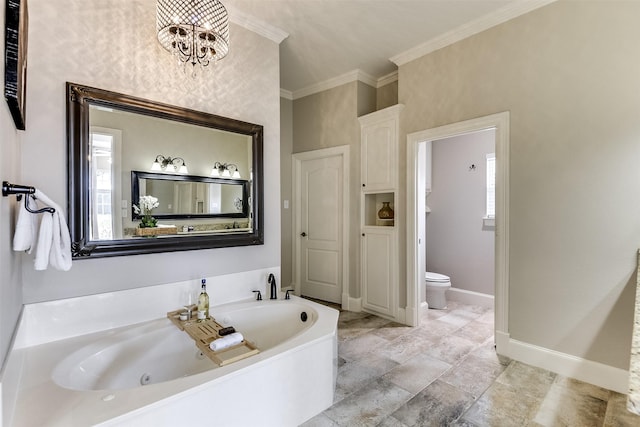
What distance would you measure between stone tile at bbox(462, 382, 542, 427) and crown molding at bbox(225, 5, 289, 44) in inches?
123

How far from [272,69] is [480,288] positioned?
3438 mm

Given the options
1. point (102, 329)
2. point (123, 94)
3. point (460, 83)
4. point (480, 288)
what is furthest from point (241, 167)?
point (480, 288)

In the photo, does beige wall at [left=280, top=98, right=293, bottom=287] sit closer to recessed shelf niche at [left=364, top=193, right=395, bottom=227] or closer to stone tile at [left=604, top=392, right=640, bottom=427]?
recessed shelf niche at [left=364, top=193, right=395, bottom=227]

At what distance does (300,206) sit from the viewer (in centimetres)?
422

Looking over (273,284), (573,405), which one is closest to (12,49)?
(273,284)

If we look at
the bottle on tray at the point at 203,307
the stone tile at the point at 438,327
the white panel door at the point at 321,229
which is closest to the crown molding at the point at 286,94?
the white panel door at the point at 321,229

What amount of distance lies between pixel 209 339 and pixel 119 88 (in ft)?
5.30

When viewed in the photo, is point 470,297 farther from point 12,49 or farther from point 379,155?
point 12,49

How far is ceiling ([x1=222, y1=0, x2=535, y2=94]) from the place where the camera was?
7.88 ft

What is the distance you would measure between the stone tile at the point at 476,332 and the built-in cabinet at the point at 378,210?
66cm

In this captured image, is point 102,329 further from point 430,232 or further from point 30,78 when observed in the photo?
point 430,232

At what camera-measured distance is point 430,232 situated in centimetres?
434

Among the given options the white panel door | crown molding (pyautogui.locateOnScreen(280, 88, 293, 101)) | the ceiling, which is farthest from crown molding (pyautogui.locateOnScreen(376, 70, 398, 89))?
crown molding (pyautogui.locateOnScreen(280, 88, 293, 101))

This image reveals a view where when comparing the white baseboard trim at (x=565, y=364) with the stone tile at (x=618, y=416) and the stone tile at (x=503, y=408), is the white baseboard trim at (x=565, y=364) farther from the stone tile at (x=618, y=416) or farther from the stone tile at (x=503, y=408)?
the stone tile at (x=503, y=408)
